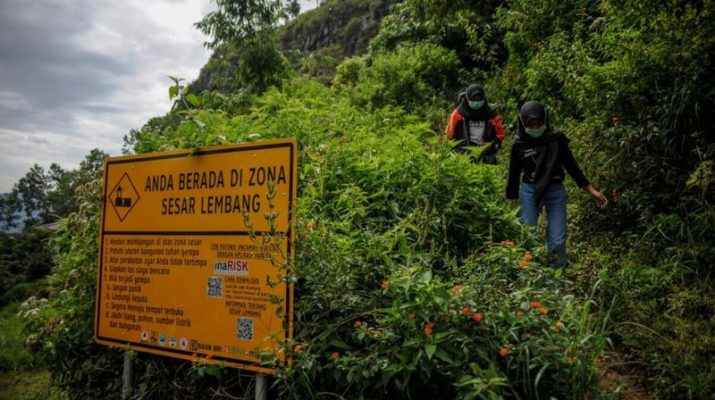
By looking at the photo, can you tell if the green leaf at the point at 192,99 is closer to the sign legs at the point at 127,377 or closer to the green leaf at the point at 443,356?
the sign legs at the point at 127,377

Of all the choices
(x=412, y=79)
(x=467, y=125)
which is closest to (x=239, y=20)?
(x=412, y=79)

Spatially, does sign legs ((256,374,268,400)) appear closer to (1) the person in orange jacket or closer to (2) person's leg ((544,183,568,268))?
(2) person's leg ((544,183,568,268))

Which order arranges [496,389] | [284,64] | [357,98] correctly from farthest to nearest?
1. [284,64]
2. [357,98]
3. [496,389]

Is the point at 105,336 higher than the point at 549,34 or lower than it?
lower

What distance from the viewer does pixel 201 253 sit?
8.30 ft

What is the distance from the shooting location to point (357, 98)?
1195 centimetres

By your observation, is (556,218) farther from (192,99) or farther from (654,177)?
(192,99)

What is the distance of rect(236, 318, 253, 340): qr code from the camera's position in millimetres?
2293

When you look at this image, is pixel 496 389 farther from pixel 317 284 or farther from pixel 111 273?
pixel 111 273

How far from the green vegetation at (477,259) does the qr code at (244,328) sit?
0.21 m

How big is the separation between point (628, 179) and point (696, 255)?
1.48m

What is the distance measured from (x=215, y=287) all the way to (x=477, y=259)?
1.36m

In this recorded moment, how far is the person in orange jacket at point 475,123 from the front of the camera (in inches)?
224

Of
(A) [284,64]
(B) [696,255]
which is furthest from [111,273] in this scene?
(A) [284,64]
